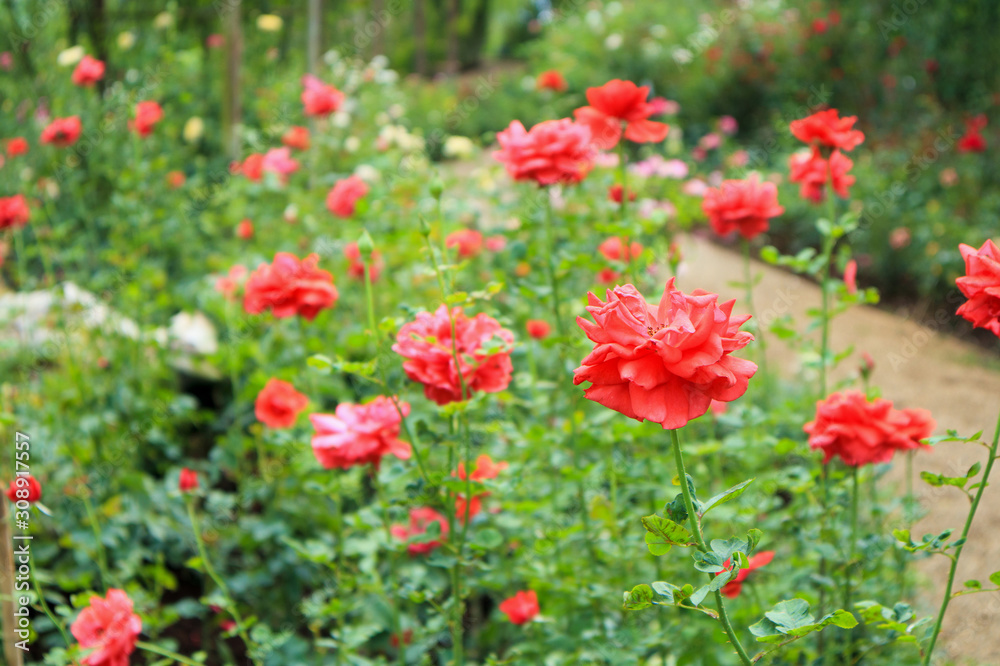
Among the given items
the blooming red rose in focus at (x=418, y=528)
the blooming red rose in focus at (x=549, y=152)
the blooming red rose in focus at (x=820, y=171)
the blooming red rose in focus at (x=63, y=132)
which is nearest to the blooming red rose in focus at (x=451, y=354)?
the blooming red rose in focus at (x=549, y=152)

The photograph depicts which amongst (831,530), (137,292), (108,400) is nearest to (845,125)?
(831,530)

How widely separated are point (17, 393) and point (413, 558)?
1425mm

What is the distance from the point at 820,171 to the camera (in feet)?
5.05

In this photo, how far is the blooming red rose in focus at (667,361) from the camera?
665mm

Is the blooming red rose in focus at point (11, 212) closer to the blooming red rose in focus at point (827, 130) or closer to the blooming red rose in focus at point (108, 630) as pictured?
the blooming red rose in focus at point (108, 630)

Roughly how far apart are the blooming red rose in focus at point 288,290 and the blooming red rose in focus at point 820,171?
979mm

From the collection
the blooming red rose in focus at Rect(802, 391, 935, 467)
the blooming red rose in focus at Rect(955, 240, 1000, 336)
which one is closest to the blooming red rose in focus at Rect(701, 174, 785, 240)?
the blooming red rose in focus at Rect(802, 391, 935, 467)

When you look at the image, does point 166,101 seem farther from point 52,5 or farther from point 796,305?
point 796,305

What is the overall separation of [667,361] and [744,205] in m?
0.97

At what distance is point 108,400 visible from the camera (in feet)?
7.33

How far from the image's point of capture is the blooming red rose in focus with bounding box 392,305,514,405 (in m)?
1.09

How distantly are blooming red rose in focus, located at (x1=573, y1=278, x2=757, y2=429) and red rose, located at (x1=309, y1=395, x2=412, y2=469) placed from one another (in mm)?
532

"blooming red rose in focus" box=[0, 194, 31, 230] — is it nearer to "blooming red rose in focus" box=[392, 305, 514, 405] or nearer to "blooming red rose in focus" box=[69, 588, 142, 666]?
"blooming red rose in focus" box=[69, 588, 142, 666]

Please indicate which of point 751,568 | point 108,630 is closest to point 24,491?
point 108,630
